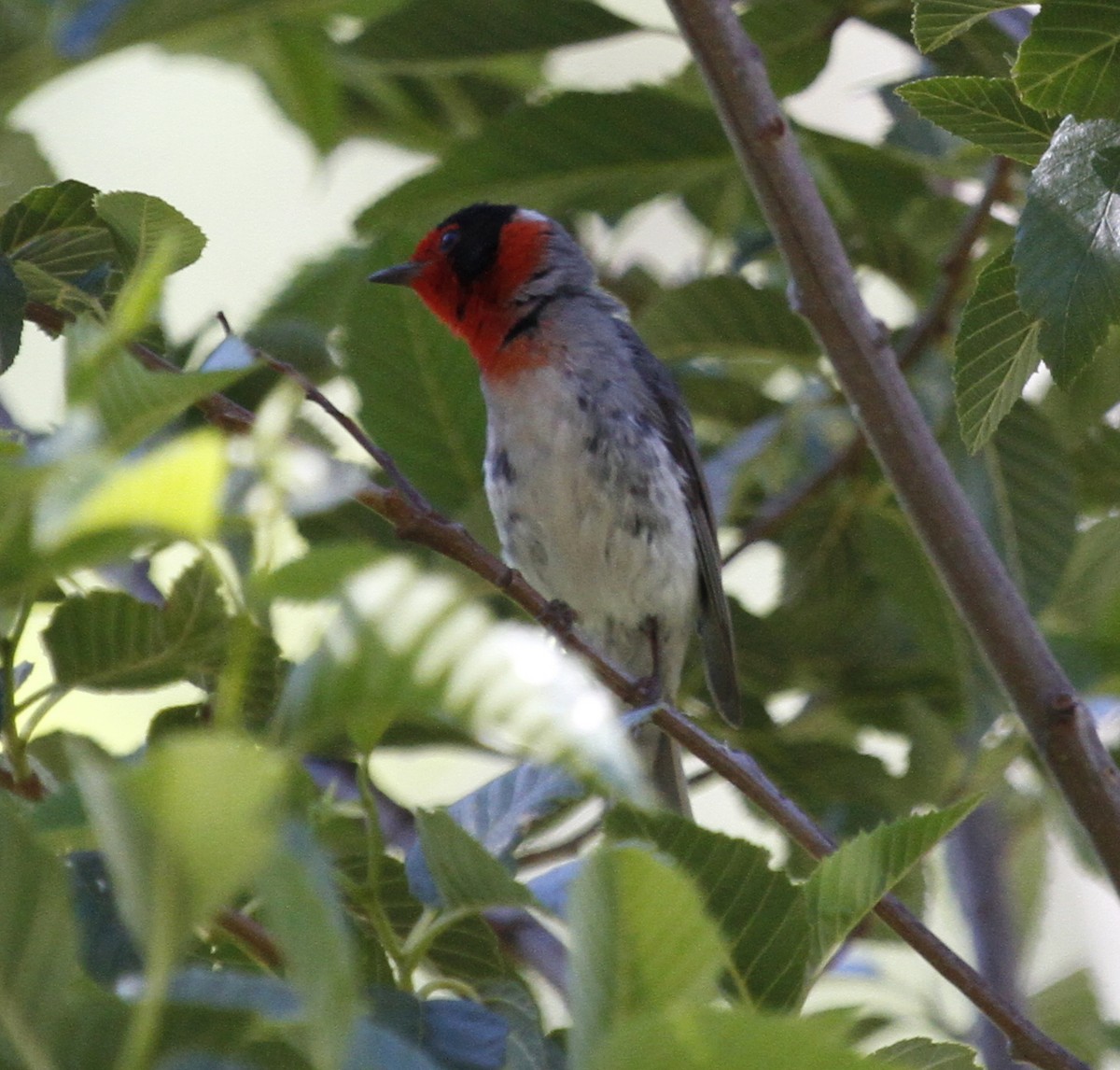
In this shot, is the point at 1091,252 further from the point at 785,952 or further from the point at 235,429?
the point at 235,429

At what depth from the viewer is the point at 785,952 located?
1.35 m

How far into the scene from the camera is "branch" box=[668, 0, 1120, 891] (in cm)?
193

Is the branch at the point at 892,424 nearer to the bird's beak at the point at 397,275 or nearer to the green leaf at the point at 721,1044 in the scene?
the bird's beak at the point at 397,275

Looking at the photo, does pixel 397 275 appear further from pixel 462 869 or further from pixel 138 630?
pixel 462 869

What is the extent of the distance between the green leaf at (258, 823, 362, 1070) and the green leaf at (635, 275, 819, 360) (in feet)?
8.24

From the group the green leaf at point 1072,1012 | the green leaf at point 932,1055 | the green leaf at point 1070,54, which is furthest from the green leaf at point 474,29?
the green leaf at point 932,1055

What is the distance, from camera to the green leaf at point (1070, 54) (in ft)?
4.89

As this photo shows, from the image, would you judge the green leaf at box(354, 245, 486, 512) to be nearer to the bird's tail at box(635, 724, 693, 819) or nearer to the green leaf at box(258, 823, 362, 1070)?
the bird's tail at box(635, 724, 693, 819)

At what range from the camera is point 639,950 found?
869 millimetres

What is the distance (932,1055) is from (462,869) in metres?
0.49

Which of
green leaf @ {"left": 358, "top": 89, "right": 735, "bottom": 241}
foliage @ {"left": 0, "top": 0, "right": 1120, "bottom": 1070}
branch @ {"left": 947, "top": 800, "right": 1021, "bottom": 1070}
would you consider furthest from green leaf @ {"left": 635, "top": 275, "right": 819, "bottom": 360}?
branch @ {"left": 947, "top": 800, "right": 1021, "bottom": 1070}

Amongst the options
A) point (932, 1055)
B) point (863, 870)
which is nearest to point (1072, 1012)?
point (932, 1055)

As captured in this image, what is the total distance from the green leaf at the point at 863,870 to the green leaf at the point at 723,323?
1.90 m

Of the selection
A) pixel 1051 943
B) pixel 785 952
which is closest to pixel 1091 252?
pixel 785 952
